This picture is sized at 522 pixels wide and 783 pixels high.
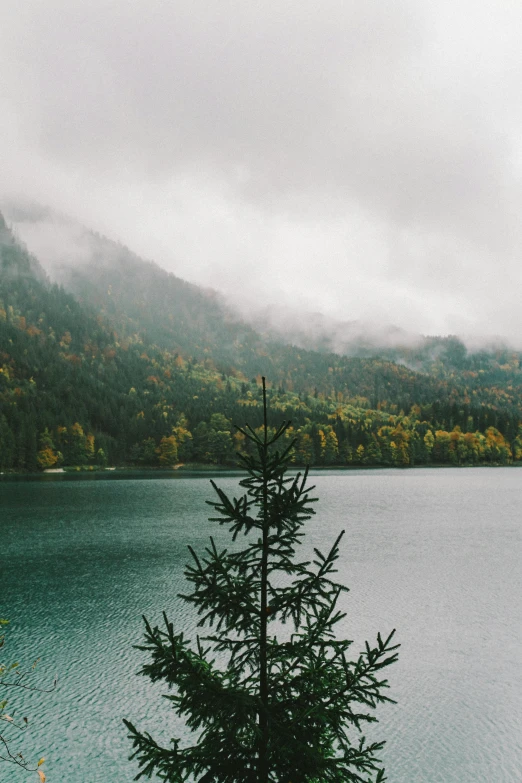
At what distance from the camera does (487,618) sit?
3297 centimetres

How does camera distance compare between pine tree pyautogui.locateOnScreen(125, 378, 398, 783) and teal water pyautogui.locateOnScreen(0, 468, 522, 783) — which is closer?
pine tree pyautogui.locateOnScreen(125, 378, 398, 783)

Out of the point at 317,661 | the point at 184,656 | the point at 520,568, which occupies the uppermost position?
the point at 184,656

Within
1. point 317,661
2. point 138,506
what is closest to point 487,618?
point 317,661

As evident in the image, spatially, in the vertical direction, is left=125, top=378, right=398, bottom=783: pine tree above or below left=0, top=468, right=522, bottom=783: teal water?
above

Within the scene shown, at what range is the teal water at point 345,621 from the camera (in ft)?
64.1

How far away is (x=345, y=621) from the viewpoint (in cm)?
3184

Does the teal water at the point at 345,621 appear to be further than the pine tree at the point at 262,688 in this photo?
Yes

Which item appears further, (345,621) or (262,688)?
(345,621)

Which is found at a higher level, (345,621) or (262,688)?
(262,688)

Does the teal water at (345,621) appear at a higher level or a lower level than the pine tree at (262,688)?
lower

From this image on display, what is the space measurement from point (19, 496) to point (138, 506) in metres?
24.7

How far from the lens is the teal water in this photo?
1953 cm

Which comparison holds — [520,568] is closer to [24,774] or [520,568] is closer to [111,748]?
[111,748]

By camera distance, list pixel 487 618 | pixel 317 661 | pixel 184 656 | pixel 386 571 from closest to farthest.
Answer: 1. pixel 184 656
2. pixel 317 661
3. pixel 487 618
4. pixel 386 571
